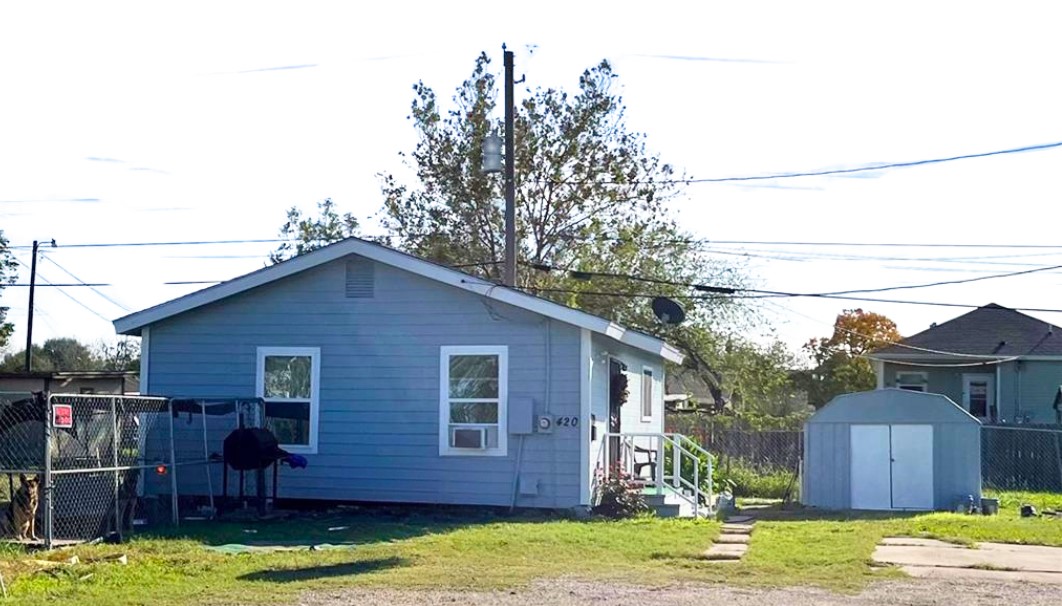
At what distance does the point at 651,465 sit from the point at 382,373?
182 inches

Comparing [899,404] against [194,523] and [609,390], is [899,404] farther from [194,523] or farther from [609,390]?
[194,523]

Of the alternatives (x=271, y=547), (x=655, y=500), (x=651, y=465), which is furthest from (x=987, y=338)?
(x=271, y=547)

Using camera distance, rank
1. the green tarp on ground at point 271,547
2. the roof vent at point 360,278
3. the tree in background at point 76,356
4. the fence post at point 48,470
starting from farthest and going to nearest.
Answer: the tree in background at point 76,356, the roof vent at point 360,278, the green tarp on ground at point 271,547, the fence post at point 48,470

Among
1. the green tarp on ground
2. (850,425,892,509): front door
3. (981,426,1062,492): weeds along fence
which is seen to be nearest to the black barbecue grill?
the green tarp on ground

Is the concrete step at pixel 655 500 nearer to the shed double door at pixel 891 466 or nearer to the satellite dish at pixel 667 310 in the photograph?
→ the satellite dish at pixel 667 310

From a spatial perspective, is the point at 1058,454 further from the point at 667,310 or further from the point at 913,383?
the point at 667,310

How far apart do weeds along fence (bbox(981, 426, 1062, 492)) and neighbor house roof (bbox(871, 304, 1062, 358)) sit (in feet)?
15.6

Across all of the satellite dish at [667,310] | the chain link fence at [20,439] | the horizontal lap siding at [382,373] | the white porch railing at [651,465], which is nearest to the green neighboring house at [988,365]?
the satellite dish at [667,310]

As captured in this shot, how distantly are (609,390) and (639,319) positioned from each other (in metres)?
14.6

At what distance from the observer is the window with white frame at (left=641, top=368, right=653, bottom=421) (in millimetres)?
21500

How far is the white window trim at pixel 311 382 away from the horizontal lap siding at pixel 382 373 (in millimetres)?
71

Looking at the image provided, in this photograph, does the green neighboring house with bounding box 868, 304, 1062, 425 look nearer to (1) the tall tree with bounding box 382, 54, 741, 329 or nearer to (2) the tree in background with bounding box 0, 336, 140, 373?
(1) the tall tree with bounding box 382, 54, 741, 329

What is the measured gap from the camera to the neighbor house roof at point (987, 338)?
111ft

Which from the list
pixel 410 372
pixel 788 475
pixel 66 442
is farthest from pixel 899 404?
pixel 66 442
